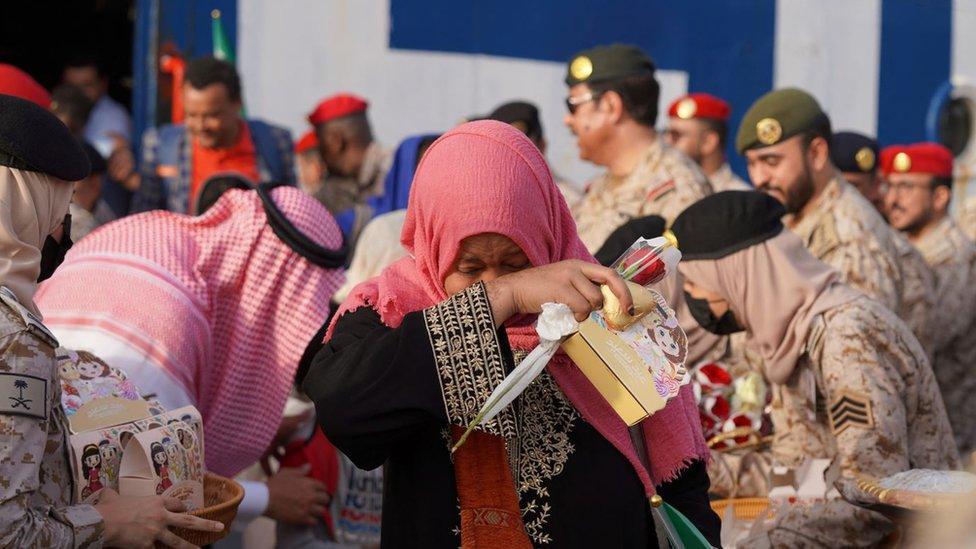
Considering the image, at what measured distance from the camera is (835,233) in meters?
5.27

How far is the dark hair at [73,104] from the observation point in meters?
7.84

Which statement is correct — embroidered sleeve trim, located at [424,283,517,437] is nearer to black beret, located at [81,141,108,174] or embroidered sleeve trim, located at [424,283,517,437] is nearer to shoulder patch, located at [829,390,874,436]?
shoulder patch, located at [829,390,874,436]

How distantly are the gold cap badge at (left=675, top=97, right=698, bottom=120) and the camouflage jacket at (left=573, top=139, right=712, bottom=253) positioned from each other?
2559 millimetres

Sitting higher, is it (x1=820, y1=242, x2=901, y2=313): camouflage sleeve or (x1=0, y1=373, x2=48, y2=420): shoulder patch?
(x1=0, y1=373, x2=48, y2=420): shoulder patch

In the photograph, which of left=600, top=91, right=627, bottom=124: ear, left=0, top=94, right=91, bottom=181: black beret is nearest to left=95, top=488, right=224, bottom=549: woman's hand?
left=0, top=94, right=91, bottom=181: black beret

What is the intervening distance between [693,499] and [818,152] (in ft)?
10.7

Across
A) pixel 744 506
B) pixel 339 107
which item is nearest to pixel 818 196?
pixel 744 506

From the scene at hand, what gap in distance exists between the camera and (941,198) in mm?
7570

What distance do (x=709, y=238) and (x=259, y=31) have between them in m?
5.06

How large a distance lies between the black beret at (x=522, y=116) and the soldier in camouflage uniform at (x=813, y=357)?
2.57 meters

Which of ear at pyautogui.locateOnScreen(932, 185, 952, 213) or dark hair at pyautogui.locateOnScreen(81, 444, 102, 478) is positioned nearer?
dark hair at pyautogui.locateOnScreen(81, 444, 102, 478)

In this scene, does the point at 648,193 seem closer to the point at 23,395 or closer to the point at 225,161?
the point at 225,161

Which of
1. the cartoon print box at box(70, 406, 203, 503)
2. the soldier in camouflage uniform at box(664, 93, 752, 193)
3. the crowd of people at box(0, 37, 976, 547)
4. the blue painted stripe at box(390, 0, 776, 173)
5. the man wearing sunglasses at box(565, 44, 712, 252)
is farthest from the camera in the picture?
the blue painted stripe at box(390, 0, 776, 173)

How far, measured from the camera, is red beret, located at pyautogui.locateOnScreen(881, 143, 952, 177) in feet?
25.1
